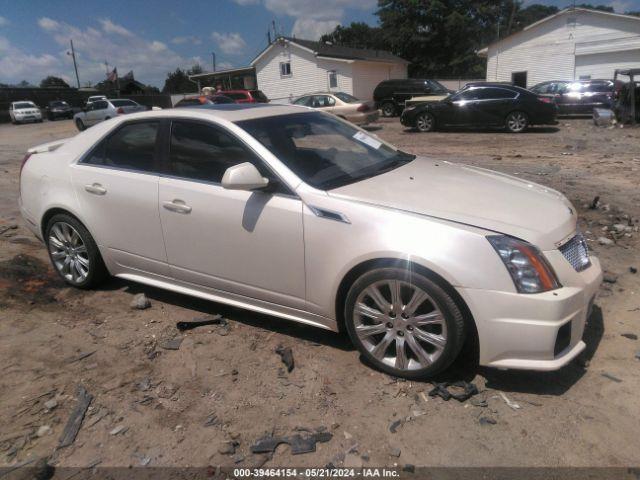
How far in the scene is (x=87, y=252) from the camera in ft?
14.3

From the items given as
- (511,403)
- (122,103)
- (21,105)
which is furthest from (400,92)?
(21,105)

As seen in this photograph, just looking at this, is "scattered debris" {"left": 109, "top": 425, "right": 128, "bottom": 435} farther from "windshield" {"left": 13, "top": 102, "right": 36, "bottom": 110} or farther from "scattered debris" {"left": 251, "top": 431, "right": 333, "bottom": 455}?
"windshield" {"left": 13, "top": 102, "right": 36, "bottom": 110}

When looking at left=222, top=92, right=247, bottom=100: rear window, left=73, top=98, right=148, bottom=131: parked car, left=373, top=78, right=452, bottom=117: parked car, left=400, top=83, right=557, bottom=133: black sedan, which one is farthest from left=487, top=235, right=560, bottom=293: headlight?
left=73, top=98, right=148, bottom=131: parked car

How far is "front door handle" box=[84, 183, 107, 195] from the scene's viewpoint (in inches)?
161

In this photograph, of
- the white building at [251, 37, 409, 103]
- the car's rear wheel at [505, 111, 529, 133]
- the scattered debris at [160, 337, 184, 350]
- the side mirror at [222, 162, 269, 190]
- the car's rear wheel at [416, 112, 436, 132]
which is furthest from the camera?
the white building at [251, 37, 409, 103]

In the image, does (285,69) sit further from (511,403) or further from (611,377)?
(511,403)

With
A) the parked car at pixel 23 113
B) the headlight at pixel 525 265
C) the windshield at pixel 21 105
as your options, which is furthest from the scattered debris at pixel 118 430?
the windshield at pixel 21 105

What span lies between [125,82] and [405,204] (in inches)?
2394

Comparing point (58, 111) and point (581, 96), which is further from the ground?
point (58, 111)

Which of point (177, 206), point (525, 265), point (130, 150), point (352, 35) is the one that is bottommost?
point (525, 265)

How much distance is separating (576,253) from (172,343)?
9.22 feet

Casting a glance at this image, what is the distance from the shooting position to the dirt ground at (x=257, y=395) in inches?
102

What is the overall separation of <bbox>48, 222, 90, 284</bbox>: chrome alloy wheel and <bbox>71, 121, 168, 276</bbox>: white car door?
0.30 metres

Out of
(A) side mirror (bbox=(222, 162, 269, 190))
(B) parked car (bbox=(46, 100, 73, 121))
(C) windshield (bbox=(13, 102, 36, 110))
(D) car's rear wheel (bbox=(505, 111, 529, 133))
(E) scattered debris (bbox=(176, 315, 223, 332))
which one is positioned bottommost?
(E) scattered debris (bbox=(176, 315, 223, 332))
